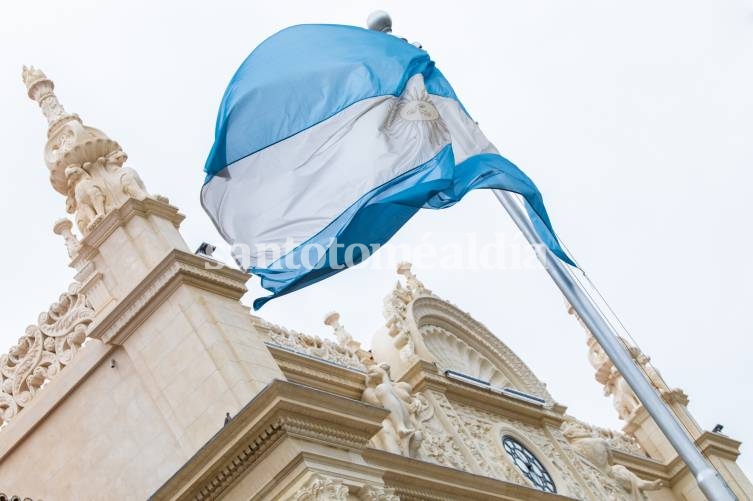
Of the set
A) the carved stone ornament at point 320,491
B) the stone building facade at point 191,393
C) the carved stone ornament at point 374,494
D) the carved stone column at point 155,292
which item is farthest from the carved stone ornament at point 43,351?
the carved stone ornament at point 374,494

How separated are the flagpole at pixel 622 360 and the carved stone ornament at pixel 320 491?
393 centimetres

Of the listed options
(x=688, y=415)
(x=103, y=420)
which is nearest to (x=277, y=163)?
(x=103, y=420)

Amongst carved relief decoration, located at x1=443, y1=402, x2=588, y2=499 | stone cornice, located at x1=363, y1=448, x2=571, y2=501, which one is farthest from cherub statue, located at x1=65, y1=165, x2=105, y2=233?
carved relief decoration, located at x1=443, y1=402, x2=588, y2=499

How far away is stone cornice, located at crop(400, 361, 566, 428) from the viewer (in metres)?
21.7

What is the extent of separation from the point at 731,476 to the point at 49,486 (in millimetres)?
17359

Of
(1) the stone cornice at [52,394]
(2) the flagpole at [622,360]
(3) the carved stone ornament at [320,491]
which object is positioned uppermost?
(1) the stone cornice at [52,394]

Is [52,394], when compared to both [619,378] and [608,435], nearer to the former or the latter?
[608,435]

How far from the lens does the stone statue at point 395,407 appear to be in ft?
61.9

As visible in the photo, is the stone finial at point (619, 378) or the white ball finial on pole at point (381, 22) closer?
the white ball finial on pole at point (381, 22)

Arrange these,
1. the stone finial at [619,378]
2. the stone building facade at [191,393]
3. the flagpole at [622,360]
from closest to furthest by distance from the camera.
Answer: the flagpole at [622,360], the stone building facade at [191,393], the stone finial at [619,378]

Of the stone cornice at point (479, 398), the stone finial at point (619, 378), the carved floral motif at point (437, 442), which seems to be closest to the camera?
the carved floral motif at point (437, 442)

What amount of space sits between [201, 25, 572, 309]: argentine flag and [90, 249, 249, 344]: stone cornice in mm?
1839

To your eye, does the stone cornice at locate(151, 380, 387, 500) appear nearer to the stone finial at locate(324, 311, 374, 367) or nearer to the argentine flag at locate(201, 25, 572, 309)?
the argentine flag at locate(201, 25, 572, 309)

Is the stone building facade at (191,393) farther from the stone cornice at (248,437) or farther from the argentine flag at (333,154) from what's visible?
the argentine flag at (333,154)
